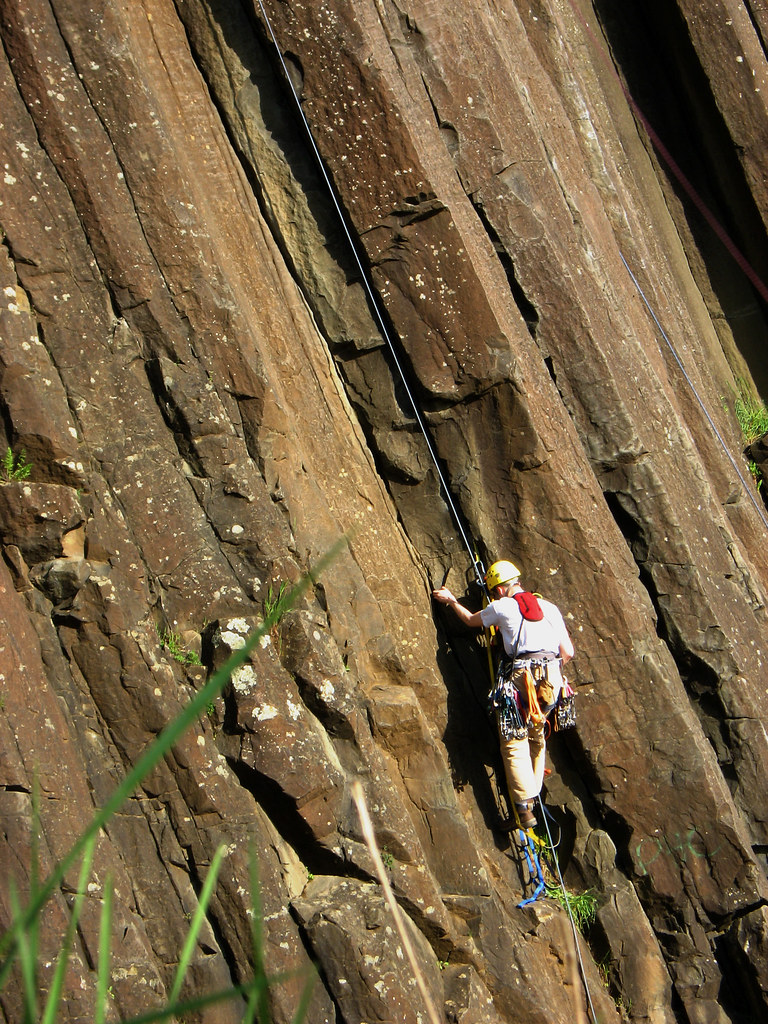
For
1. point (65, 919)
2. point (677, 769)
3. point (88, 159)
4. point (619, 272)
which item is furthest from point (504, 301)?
point (65, 919)

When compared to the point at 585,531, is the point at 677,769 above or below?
below

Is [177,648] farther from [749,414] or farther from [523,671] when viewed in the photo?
[749,414]

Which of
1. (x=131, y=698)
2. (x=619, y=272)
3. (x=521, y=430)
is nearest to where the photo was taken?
(x=131, y=698)

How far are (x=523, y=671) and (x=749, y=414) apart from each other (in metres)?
5.09

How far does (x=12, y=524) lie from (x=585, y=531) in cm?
402

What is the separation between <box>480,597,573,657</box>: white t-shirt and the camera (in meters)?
6.20

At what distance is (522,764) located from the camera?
6.43 m

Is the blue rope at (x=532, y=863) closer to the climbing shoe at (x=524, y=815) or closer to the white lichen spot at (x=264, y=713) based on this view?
the climbing shoe at (x=524, y=815)

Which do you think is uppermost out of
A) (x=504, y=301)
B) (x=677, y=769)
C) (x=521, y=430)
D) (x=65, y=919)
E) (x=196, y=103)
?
(x=196, y=103)

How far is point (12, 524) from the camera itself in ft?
17.8

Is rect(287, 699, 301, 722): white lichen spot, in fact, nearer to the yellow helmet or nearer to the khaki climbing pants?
the khaki climbing pants

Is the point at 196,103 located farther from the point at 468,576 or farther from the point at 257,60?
the point at 468,576

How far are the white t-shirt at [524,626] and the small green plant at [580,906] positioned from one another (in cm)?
185

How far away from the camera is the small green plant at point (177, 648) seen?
5.63 metres
